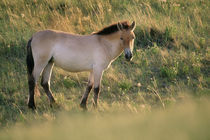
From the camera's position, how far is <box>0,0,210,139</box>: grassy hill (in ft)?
18.4

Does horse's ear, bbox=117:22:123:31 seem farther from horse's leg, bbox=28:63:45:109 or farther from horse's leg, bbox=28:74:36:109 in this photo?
horse's leg, bbox=28:74:36:109

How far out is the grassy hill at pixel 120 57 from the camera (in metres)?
5.60

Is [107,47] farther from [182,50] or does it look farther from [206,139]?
[206,139]

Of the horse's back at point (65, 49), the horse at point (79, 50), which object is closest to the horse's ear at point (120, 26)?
the horse at point (79, 50)

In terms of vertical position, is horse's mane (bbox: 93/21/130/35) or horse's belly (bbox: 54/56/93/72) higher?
horse's mane (bbox: 93/21/130/35)

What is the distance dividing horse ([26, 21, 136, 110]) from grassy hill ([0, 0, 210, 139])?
63 centimetres

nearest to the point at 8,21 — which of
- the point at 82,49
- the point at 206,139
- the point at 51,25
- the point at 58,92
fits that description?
the point at 51,25

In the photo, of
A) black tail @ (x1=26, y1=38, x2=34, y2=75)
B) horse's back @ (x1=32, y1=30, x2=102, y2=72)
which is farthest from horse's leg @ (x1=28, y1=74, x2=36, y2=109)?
horse's back @ (x1=32, y1=30, x2=102, y2=72)

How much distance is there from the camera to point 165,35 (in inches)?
324

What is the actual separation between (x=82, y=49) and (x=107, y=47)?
1.56ft

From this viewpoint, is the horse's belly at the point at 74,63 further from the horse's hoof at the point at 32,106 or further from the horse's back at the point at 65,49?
the horse's hoof at the point at 32,106

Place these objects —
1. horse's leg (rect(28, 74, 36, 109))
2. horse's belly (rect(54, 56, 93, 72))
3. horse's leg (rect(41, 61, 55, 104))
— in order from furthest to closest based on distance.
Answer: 1. horse's leg (rect(41, 61, 55, 104))
2. horse's leg (rect(28, 74, 36, 109))
3. horse's belly (rect(54, 56, 93, 72))

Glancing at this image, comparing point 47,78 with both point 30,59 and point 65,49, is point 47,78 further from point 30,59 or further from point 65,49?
point 65,49

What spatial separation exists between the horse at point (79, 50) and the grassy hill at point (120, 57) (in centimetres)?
63
